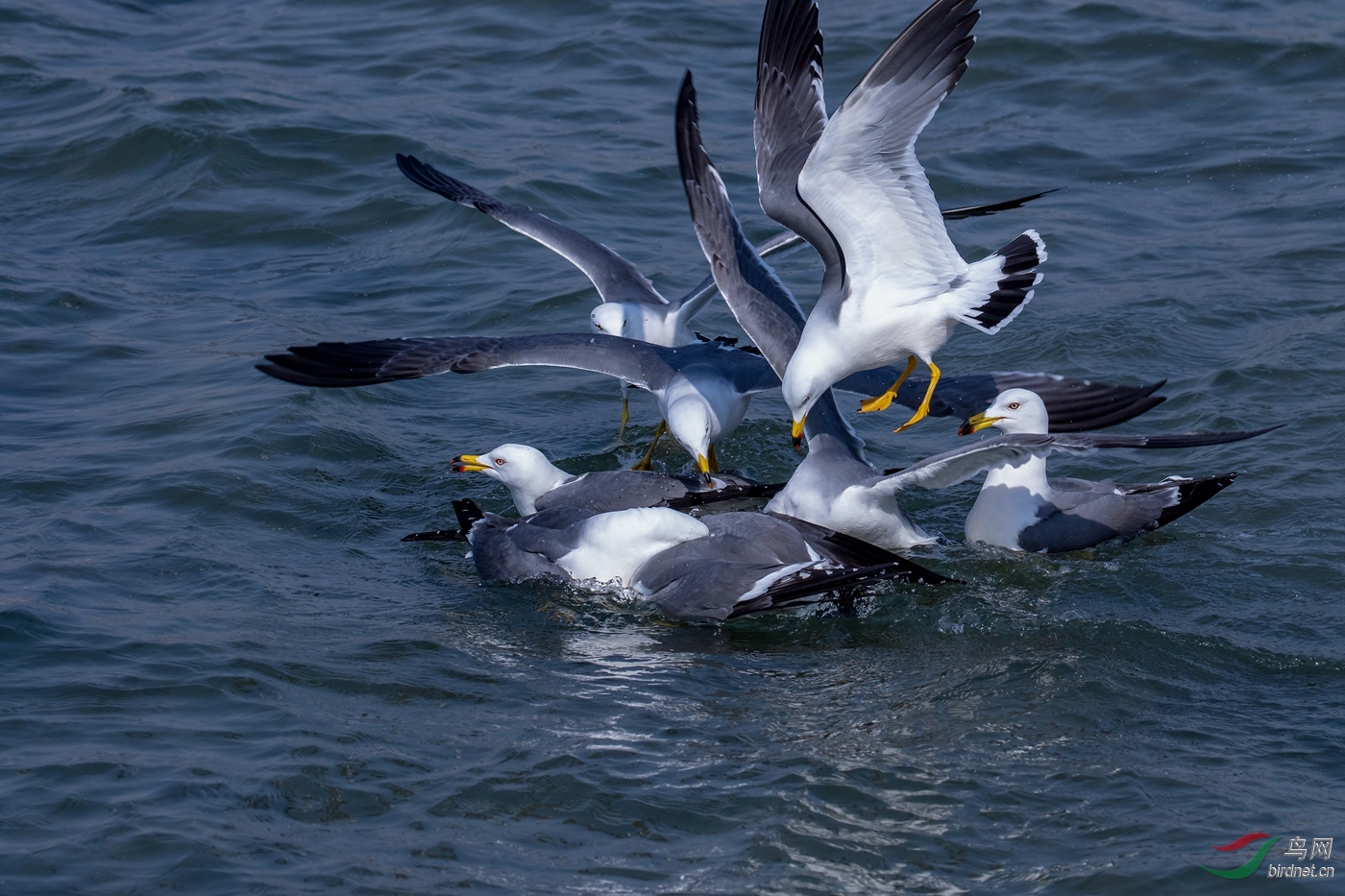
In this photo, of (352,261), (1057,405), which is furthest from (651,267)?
(1057,405)

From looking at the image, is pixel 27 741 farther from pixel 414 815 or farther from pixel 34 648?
pixel 414 815

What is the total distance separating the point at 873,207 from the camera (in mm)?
6520

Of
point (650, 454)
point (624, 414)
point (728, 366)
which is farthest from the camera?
point (624, 414)

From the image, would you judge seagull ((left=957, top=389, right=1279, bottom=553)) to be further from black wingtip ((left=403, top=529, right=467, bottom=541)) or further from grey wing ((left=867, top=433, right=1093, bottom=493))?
black wingtip ((left=403, top=529, right=467, bottom=541))

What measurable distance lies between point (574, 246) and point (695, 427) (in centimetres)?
298

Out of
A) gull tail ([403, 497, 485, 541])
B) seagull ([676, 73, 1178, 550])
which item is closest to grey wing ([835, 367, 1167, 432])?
seagull ([676, 73, 1178, 550])

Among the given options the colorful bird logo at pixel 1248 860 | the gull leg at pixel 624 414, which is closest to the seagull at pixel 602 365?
the gull leg at pixel 624 414

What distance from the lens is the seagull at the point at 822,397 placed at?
22.3 ft

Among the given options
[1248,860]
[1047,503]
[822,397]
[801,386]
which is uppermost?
[822,397]

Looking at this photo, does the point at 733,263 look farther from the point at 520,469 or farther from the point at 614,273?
the point at 614,273

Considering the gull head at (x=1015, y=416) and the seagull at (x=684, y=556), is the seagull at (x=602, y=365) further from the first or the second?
the gull head at (x=1015, y=416)

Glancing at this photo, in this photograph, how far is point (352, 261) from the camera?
11195 millimetres

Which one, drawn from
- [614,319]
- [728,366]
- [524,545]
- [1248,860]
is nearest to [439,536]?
[524,545]

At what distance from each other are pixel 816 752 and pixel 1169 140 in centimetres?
909
